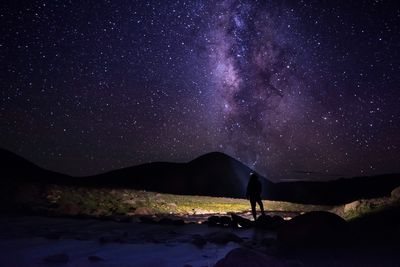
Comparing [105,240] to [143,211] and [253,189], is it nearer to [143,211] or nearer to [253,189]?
[253,189]

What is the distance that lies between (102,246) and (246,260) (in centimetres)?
376

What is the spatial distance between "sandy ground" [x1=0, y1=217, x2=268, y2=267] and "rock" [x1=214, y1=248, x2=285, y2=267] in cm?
101

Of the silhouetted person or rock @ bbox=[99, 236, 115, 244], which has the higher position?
the silhouetted person

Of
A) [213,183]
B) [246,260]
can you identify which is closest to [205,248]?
[246,260]

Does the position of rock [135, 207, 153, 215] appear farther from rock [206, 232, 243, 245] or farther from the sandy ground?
rock [206, 232, 243, 245]

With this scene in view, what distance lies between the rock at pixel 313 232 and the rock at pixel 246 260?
1.85 meters

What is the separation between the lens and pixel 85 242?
26.0 feet

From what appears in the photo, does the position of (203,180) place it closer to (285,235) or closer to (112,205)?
(112,205)

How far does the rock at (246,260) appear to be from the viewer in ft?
16.8

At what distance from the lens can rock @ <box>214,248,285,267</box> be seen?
5.12 metres

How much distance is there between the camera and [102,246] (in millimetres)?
7508

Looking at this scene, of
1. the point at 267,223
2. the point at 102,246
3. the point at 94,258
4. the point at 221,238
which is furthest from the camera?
the point at 267,223

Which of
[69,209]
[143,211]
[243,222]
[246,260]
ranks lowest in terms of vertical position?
[143,211]

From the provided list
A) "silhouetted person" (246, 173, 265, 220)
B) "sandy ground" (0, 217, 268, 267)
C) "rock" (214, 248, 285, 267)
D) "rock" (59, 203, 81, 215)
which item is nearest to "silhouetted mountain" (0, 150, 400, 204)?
"rock" (59, 203, 81, 215)
